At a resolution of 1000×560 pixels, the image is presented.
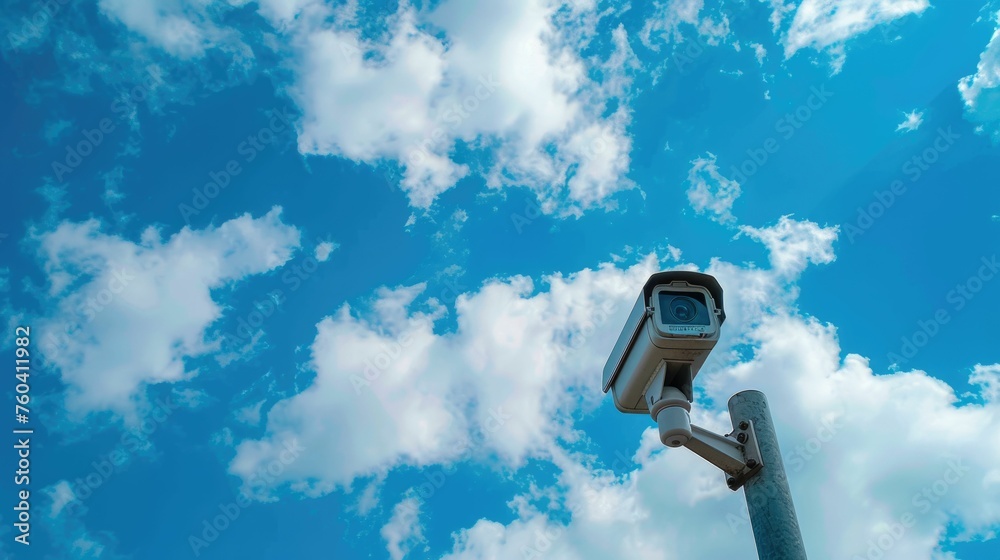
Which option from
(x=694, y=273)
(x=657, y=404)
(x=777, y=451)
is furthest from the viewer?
(x=694, y=273)

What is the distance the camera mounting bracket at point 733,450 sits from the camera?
324cm

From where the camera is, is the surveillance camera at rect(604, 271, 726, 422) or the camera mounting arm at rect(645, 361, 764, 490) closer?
the camera mounting arm at rect(645, 361, 764, 490)

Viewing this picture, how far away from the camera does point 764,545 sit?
9.77 ft

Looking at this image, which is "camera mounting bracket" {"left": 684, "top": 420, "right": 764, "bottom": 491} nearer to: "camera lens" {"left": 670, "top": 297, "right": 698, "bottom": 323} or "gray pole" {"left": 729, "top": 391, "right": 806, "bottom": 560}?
"gray pole" {"left": 729, "top": 391, "right": 806, "bottom": 560}

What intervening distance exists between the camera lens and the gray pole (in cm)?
41

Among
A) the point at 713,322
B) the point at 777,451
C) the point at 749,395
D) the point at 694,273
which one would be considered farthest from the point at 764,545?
the point at 694,273

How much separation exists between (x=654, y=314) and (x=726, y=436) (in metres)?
0.62

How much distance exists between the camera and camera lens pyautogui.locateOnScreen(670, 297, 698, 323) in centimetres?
362

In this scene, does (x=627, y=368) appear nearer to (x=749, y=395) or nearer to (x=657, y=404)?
(x=657, y=404)

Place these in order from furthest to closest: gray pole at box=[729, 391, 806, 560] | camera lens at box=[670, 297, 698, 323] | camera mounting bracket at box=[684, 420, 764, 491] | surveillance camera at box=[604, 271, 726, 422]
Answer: camera lens at box=[670, 297, 698, 323], surveillance camera at box=[604, 271, 726, 422], camera mounting bracket at box=[684, 420, 764, 491], gray pole at box=[729, 391, 806, 560]

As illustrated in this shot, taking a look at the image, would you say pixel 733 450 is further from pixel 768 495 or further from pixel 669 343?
pixel 669 343

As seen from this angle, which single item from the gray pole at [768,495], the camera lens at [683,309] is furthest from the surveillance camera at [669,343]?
the gray pole at [768,495]

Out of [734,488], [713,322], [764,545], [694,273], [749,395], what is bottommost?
[764,545]

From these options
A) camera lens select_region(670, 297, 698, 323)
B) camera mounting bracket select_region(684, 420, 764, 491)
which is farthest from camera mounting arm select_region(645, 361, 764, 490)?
camera lens select_region(670, 297, 698, 323)
